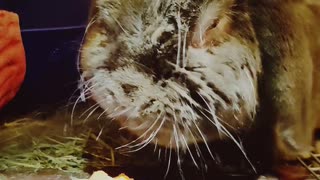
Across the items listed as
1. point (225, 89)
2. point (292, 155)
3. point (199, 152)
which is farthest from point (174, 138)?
point (292, 155)

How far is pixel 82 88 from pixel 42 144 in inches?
8.1

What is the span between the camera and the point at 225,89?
1.80 meters

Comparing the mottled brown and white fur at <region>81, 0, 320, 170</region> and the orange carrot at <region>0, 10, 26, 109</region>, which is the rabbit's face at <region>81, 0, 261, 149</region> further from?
the orange carrot at <region>0, 10, 26, 109</region>

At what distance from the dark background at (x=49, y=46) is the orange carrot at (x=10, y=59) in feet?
0.06

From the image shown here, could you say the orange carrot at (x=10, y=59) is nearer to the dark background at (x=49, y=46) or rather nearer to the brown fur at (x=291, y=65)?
the dark background at (x=49, y=46)

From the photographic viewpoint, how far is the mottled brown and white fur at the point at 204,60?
70.6 inches

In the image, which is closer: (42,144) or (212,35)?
(212,35)

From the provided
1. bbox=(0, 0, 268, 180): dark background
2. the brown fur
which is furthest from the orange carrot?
the brown fur

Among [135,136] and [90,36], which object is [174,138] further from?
[90,36]

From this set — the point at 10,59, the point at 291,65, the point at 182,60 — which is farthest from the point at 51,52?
the point at 291,65

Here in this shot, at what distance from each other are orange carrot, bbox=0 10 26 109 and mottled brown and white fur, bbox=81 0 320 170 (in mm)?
211

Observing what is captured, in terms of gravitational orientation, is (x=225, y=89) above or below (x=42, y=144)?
above

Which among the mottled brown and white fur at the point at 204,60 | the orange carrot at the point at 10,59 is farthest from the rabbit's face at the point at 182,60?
the orange carrot at the point at 10,59

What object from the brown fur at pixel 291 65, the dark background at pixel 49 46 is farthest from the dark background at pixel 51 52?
the brown fur at pixel 291 65
